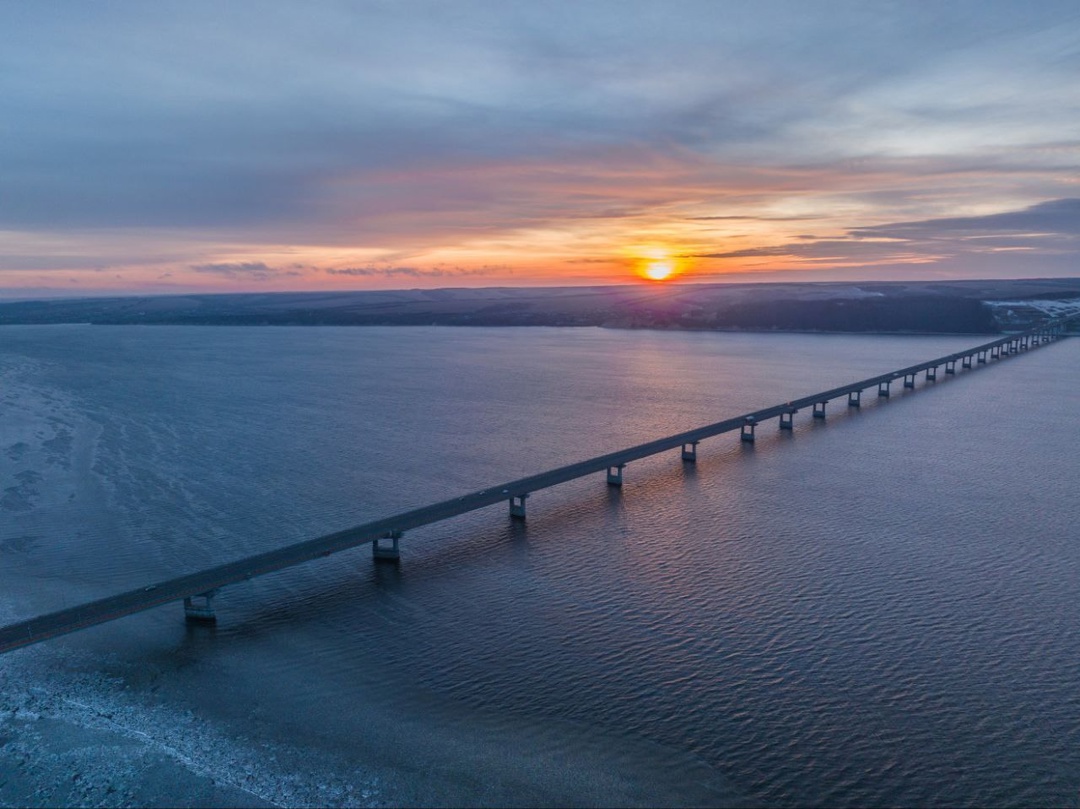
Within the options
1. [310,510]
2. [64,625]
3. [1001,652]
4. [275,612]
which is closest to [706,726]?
[1001,652]

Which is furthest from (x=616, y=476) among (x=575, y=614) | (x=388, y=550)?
(x=575, y=614)

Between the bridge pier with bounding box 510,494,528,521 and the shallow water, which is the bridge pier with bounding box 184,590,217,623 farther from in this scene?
the bridge pier with bounding box 510,494,528,521

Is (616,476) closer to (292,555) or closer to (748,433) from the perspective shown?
(748,433)

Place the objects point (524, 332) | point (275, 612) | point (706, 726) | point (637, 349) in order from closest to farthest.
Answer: point (706, 726) < point (275, 612) < point (637, 349) < point (524, 332)

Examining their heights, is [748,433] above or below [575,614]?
above

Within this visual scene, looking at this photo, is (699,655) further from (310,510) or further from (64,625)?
(310,510)

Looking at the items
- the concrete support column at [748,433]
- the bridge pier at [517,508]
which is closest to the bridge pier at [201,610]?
the bridge pier at [517,508]
